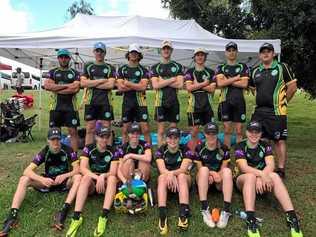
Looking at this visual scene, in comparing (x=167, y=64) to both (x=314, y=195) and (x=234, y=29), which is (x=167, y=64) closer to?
(x=314, y=195)

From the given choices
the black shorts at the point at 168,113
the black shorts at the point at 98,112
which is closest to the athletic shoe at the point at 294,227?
the black shorts at the point at 168,113

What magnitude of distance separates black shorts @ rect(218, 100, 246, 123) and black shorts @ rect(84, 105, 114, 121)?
191 cm

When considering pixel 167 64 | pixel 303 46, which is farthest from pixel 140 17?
pixel 303 46

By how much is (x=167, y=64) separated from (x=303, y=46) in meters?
3.37

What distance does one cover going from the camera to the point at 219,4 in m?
13.1

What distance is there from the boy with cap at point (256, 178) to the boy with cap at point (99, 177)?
166 centimetres

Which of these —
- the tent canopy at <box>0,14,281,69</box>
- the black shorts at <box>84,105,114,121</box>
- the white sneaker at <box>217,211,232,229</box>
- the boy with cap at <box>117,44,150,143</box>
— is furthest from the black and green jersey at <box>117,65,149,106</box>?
the white sneaker at <box>217,211,232,229</box>

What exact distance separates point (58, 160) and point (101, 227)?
128cm

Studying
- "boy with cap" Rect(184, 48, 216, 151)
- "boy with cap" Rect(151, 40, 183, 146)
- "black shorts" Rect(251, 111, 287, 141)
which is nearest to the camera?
"black shorts" Rect(251, 111, 287, 141)

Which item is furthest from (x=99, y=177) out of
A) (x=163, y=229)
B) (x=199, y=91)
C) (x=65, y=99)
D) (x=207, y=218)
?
(x=199, y=91)

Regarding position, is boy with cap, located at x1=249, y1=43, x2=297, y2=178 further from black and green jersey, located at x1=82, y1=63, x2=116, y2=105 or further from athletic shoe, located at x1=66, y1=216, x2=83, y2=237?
athletic shoe, located at x1=66, y1=216, x2=83, y2=237

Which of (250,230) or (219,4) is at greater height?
(219,4)

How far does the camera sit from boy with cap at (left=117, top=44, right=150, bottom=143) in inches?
303

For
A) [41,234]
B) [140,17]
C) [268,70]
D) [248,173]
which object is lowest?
[41,234]
